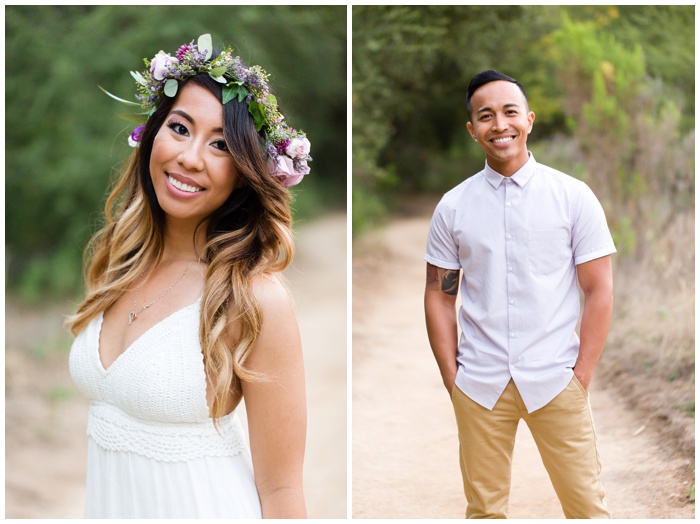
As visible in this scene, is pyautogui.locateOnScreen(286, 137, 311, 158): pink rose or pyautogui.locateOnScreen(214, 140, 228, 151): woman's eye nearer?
pyautogui.locateOnScreen(214, 140, 228, 151): woman's eye

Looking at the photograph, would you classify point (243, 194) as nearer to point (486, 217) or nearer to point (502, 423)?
point (486, 217)

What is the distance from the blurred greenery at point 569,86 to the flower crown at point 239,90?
4226 millimetres

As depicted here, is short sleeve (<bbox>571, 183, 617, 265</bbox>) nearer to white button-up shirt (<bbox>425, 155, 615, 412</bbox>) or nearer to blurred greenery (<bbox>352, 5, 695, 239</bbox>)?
white button-up shirt (<bbox>425, 155, 615, 412</bbox>)

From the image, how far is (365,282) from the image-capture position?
816cm

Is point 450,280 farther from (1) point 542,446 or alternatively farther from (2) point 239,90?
(2) point 239,90

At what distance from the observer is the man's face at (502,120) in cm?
241

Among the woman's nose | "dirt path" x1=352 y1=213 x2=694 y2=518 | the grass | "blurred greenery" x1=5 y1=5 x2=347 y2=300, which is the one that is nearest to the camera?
the woman's nose

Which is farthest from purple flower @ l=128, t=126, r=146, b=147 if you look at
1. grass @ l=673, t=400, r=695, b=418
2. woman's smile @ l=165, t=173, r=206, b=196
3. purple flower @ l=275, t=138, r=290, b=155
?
grass @ l=673, t=400, r=695, b=418

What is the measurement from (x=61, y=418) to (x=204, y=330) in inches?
195

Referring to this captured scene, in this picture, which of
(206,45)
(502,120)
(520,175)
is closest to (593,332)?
(520,175)

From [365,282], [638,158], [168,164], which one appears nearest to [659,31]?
[638,158]

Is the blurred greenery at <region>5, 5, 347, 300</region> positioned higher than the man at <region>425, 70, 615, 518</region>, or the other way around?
the blurred greenery at <region>5, 5, 347, 300</region>

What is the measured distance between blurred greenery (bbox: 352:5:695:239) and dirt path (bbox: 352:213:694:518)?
1.95 meters

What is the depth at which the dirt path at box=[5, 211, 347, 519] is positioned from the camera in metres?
5.21
